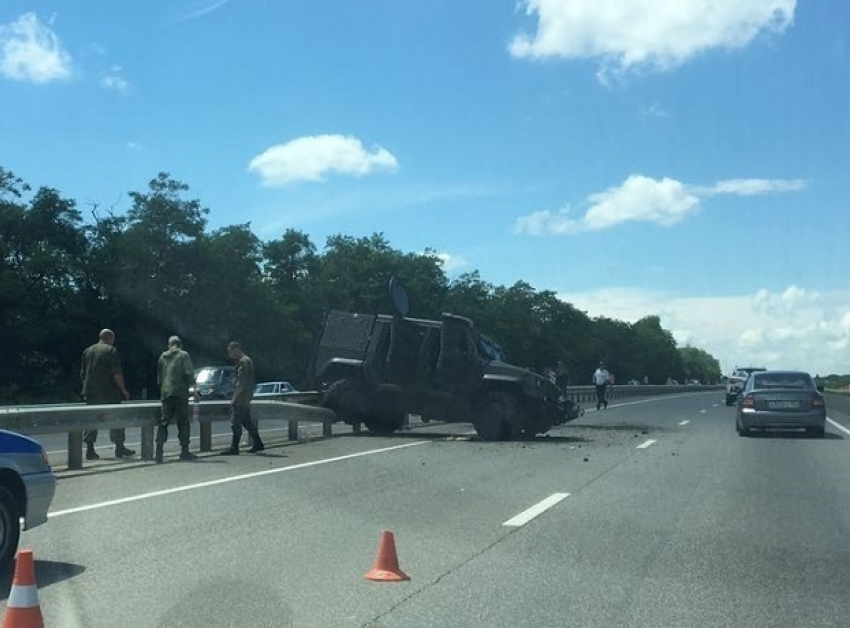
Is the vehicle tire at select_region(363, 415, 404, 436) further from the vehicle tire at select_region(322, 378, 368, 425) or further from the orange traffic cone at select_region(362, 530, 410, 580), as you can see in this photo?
the orange traffic cone at select_region(362, 530, 410, 580)

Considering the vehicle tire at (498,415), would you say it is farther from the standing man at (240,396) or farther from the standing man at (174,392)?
the standing man at (174,392)

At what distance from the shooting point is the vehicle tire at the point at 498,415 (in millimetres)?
19141

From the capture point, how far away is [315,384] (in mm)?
20594

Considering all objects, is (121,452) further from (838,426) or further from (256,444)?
(838,426)

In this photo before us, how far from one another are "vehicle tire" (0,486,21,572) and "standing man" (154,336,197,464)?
7.63 meters

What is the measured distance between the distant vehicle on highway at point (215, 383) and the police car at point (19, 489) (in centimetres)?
2486

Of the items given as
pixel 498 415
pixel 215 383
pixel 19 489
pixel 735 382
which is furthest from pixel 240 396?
pixel 735 382

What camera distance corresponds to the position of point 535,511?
10.1 metres

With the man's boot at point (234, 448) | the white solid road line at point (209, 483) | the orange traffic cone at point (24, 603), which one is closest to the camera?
the orange traffic cone at point (24, 603)

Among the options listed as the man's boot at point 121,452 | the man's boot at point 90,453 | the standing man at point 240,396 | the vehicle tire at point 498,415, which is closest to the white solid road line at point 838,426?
the vehicle tire at point 498,415

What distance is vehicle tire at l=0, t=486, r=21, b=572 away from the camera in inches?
273

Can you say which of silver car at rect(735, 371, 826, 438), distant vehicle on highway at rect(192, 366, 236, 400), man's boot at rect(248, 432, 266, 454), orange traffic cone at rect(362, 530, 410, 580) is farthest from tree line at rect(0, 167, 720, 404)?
orange traffic cone at rect(362, 530, 410, 580)

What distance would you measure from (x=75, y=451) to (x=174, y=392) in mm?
1693

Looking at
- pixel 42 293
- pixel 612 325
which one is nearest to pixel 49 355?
pixel 42 293
